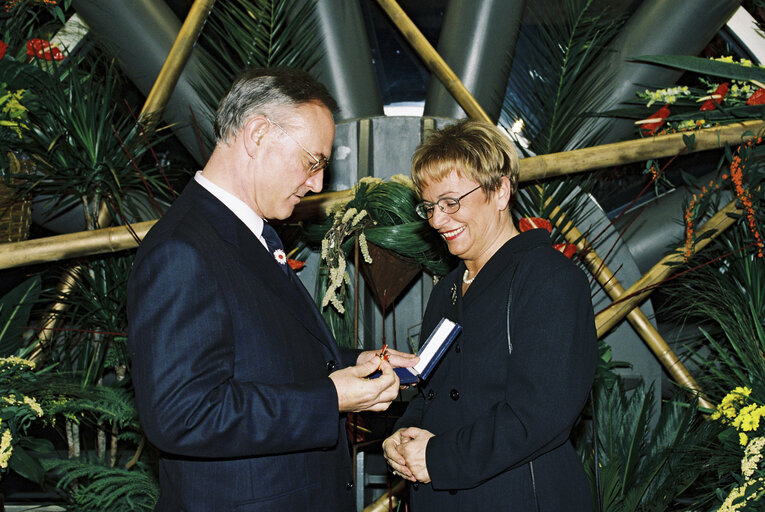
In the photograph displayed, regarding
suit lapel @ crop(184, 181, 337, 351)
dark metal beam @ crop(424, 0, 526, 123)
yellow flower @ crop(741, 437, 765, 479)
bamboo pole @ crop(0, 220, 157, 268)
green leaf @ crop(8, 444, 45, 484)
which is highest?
dark metal beam @ crop(424, 0, 526, 123)

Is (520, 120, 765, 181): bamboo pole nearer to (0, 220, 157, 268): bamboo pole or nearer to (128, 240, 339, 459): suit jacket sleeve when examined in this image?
(0, 220, 157, 268): bamboo pole

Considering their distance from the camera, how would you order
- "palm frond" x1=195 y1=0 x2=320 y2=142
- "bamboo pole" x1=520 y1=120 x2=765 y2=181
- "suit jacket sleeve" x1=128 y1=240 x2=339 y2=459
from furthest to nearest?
"palm frond" x1=195 y1=0 x2=320 y2=142
"bamboo pole" x1=520 y1=120 x2=765 y2=181
"suit jacket sleeve" x1=128 y1=240 x2=339 y2=459

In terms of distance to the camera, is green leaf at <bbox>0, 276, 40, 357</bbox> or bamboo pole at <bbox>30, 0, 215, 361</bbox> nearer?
green leaf at <bbox>0, 276, 40, 357</bbox>

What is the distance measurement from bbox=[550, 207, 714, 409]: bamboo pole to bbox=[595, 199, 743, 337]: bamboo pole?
45mm

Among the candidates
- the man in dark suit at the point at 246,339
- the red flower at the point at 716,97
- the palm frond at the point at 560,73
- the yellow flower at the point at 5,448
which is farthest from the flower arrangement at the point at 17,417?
the red flower at the point at 716,97

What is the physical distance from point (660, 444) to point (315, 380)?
176 centimetres

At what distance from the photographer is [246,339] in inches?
53.0

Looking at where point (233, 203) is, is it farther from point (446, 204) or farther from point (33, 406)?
point (33, 406)

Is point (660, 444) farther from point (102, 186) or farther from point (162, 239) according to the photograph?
point (102, 186)

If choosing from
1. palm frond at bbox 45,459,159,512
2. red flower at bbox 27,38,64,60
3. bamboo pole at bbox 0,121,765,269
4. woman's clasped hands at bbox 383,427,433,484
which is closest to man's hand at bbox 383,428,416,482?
woman's clasped hands at bbox 383,427,433,484

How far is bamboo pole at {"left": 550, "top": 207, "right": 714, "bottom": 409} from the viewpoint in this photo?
2.83 meters

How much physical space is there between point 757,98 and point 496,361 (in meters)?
A: 1.82

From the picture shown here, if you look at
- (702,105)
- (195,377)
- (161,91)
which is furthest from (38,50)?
(702,105)

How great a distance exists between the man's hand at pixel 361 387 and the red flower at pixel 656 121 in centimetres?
204
